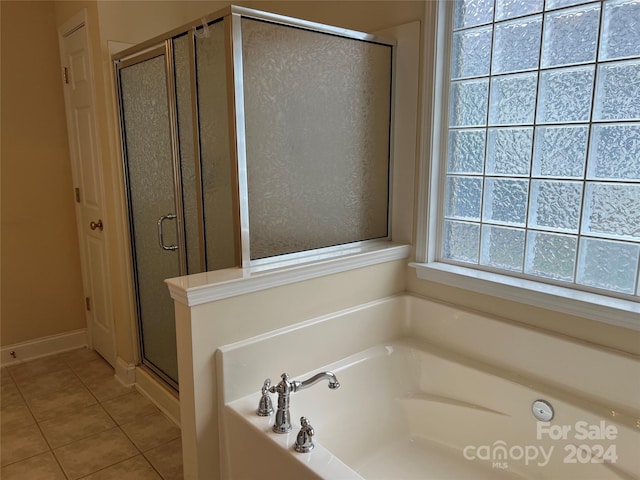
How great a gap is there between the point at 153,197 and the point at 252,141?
0.92 m

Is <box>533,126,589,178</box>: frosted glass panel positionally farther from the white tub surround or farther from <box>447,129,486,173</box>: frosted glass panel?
the white tub surround

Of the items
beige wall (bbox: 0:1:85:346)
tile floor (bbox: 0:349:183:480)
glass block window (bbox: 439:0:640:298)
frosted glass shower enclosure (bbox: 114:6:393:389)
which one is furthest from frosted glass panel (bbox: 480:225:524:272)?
beige wall (bbox: 0:1:85:346)

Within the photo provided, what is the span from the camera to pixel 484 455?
5.77 ft

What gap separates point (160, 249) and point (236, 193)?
902 millimetres

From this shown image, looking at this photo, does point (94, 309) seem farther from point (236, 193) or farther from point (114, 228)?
point (236, 193)

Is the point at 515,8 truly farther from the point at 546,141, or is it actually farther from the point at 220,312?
the point at 220,312

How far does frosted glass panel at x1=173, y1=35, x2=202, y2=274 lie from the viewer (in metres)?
1.91

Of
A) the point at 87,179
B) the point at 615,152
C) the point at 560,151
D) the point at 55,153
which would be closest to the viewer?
the point at 615,152

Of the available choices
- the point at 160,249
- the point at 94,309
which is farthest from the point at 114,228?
the point at 94,309

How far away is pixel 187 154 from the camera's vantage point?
2037mm

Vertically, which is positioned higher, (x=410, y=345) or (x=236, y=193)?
(x=236, y=193)

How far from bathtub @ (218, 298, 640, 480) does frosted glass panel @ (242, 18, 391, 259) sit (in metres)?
0.40

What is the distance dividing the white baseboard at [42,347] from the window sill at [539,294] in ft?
7.99

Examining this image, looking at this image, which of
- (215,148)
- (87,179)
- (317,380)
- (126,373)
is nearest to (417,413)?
(317,380)
